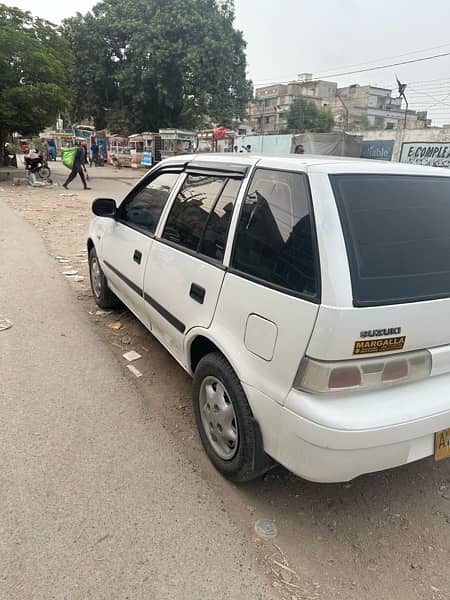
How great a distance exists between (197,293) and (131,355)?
5.24ft

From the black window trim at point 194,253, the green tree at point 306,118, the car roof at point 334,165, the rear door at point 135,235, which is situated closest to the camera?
the car roof at point 334,165

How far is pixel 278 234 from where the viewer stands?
2055 mm

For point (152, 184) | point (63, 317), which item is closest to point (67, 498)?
point (152, 184)

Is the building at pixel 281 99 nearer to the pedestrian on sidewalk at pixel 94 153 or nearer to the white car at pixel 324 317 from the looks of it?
the pedestrian on sidewalk at pixel 94 153

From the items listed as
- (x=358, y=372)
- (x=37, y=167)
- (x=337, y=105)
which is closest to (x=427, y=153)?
(x=37, y=167)

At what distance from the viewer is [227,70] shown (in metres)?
29.9

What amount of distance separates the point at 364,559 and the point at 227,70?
107 ft

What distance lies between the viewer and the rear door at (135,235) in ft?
10.8

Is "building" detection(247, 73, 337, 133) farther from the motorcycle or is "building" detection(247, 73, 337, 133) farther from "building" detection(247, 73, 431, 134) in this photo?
the motorcycle

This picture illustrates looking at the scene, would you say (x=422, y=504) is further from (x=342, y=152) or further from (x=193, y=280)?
(x=342, y=152)

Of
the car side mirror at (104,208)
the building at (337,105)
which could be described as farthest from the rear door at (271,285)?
the building at (337,105)

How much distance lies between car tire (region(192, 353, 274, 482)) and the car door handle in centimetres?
33

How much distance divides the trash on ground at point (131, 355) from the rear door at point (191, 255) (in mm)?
649

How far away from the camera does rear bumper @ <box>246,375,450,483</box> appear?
5.90ft
